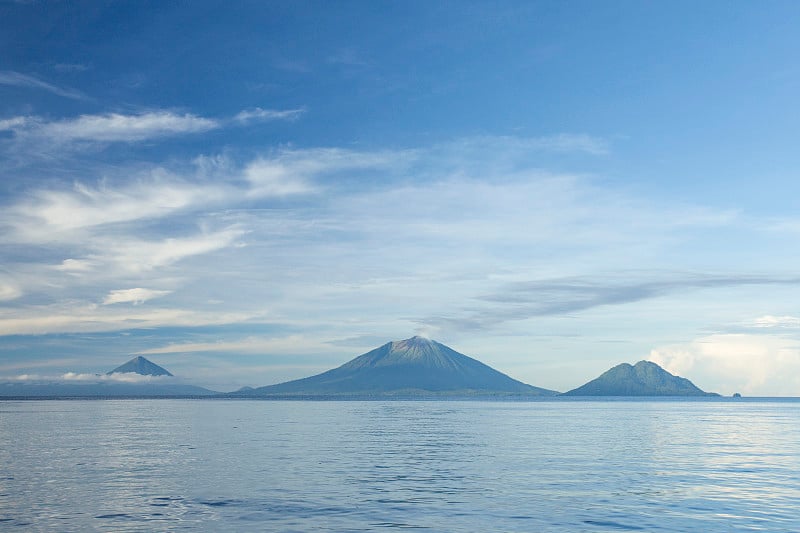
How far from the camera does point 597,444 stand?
2933 inches

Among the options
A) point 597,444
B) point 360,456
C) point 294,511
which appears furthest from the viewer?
point 597,444

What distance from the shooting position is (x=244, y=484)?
44156 mm

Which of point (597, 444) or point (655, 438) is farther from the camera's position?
point (655, 438)

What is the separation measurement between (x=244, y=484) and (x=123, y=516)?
10.7m

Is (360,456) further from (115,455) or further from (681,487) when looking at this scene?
(681,487)

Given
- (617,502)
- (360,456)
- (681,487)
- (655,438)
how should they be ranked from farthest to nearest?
(655,438) < (360,456) < (681,487) < (617,502)

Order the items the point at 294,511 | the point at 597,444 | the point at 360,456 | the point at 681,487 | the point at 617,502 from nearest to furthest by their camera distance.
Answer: the point at 294,511 < the point at 617,502 < the point at 681,487 < the point at 360,456 < the point at 597,444

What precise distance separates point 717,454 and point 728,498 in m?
27.3

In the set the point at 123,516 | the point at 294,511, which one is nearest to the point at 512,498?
the point at 294,511

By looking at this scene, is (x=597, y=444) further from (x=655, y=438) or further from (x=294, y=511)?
(x=294, y=511)

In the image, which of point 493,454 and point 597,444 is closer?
point 493,454

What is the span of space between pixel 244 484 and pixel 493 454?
25.5 meters

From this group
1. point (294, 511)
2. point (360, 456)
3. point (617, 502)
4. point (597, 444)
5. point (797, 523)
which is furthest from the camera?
point (597, 444)

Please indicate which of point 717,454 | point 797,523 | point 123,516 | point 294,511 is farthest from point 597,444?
point 123,516
